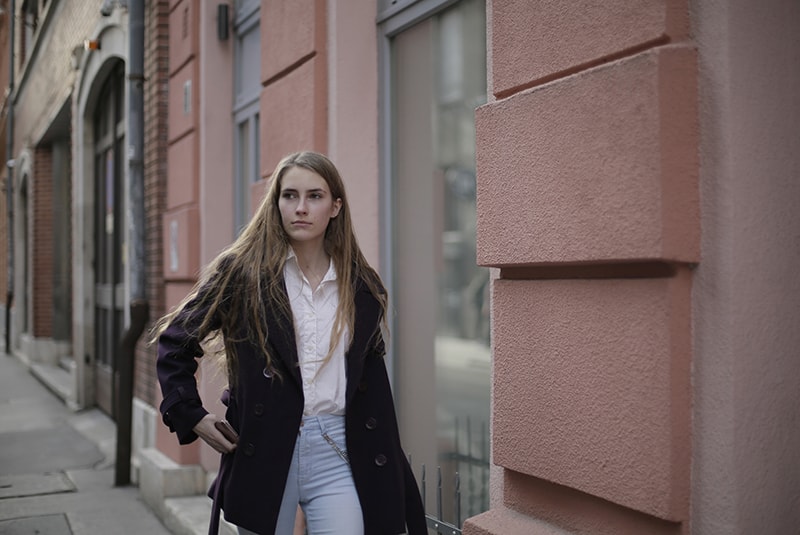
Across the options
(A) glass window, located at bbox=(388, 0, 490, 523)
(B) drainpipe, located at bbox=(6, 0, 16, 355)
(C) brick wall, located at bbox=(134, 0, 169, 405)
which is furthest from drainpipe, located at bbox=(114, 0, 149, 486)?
(B) drainpipe, located at bbox=(6, 0, 16, 355)

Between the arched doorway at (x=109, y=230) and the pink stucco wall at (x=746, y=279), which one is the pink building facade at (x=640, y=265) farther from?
the arched doorway at (x=109, y=230)

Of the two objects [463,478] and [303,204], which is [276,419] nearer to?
[303,204]

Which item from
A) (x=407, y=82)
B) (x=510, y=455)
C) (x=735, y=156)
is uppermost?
(x=407, y=82)

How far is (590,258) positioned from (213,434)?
1164 mm

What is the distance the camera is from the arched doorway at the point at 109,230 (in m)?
8.72

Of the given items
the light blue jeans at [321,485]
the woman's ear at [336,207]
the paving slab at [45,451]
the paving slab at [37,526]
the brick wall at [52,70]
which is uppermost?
the brick wall at [52,70]

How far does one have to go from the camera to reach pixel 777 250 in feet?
6.73

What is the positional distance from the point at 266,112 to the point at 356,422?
2558 mm

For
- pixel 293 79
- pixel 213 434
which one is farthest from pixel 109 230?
pixel 213 434

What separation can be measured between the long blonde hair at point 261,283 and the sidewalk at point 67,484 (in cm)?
262

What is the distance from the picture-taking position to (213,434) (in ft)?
7.89

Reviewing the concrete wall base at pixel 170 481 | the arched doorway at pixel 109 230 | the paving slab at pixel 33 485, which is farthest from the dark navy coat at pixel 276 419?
the arched doorway at pixel 109 230

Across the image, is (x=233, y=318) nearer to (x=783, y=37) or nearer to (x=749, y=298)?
(x=749, y=298)

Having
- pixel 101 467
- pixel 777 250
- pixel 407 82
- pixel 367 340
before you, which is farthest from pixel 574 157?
pixel 101 467
